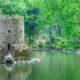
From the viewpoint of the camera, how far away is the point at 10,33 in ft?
132

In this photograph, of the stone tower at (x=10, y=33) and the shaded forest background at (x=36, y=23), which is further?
the shaded forest background at (x=36, y=23)

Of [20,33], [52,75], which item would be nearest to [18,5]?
[20,33]

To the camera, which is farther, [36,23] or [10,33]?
[36,23]

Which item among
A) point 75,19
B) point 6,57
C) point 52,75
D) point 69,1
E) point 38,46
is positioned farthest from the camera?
point 38,46

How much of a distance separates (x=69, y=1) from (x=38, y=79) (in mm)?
5849

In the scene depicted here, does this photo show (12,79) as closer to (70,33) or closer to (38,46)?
(70,33)

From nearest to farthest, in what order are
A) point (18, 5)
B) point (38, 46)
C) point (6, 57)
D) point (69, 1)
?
point (69, 1) < point (6, 57) < point (18, 5) < point (38, 46)

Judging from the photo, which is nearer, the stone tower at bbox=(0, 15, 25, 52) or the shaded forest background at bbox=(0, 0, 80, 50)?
the stone tower at bbox=(0, 15, 25, 52)

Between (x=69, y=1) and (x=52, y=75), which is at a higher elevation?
(x=69, y=1)

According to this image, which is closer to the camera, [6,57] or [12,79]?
[12,79]

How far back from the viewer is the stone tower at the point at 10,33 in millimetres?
39875

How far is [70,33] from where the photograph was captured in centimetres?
2394

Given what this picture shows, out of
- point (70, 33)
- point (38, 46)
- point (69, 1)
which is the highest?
point (69, 1)

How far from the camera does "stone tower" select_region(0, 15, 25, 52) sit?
131ft
